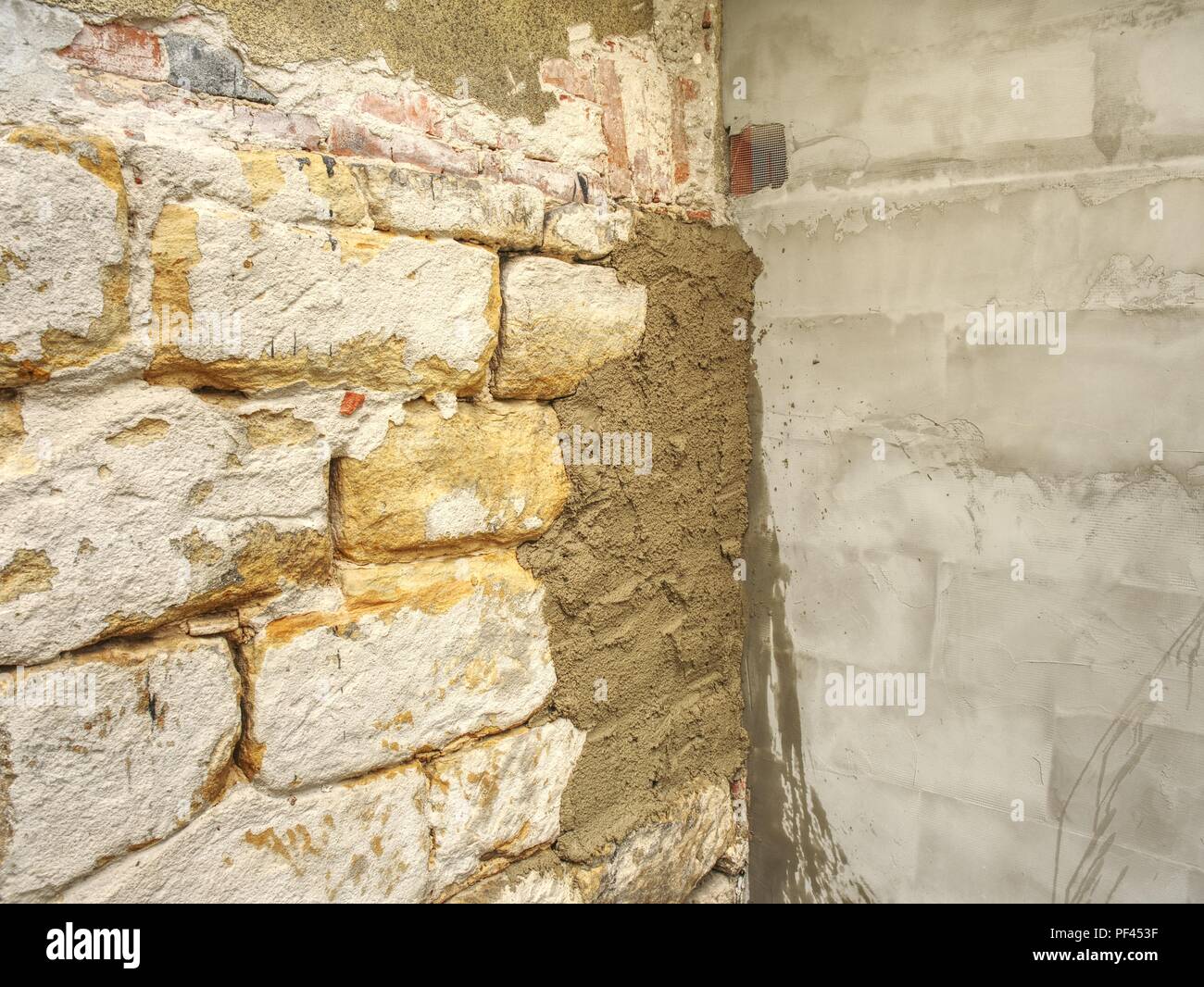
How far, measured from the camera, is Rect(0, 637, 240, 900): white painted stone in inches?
41.9

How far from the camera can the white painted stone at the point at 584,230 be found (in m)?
1.66

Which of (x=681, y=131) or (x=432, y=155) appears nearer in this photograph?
(x=432, y=155)

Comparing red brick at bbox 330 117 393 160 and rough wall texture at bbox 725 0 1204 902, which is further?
rough wall texture at bbox 725 0 1204 902

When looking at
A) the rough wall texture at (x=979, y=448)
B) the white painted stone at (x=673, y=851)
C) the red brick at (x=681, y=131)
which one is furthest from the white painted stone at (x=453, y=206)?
the white painted stone at (x=673, y=851)

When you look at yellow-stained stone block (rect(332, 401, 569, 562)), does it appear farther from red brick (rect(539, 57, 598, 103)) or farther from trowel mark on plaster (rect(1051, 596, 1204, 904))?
trowel mark on plaster (rect(1051, 596, 1204, 904))

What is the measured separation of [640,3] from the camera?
188cm

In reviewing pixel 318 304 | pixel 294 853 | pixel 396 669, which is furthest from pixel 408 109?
pixel 294 853

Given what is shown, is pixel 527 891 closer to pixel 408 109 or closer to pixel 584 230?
pixel 584 230

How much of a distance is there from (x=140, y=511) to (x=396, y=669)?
0.51 m

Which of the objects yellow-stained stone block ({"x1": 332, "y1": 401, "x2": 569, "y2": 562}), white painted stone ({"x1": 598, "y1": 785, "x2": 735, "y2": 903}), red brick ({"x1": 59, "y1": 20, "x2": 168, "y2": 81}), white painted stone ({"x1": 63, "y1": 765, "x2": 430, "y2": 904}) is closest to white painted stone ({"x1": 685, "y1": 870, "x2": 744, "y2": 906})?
white painted stone ({"x1": 598, "y1": 785, "x2": 735, "y2": 903})

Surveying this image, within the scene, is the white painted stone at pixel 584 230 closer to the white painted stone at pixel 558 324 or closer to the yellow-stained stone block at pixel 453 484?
the white painted stone at pixel 558 324

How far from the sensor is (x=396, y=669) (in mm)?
1466

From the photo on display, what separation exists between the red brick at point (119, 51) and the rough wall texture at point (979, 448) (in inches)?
53.0

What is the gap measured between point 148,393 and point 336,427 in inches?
11.1
